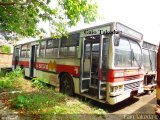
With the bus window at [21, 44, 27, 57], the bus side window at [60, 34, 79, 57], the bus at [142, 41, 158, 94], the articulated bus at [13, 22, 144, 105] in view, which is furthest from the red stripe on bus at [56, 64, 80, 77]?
the bus window at [21, 44, 27, 57]

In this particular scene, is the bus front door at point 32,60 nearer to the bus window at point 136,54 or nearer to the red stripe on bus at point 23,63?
the red stripe on bus at point 23,63

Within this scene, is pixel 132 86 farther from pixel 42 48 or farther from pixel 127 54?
pixel 42 48

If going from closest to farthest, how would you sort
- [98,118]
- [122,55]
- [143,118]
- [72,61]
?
[98,118] < [143,118] < [122,55] < [72,61]

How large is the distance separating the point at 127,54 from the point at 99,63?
1.33m

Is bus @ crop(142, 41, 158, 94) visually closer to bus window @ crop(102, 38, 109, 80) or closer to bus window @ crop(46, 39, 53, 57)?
bus window @ crop(102, 38, 109, 80)

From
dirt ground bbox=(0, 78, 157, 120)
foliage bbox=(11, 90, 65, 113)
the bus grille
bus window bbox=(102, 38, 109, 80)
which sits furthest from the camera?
the bus grille

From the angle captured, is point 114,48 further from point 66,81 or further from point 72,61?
point 66,81

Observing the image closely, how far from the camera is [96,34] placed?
268 inches

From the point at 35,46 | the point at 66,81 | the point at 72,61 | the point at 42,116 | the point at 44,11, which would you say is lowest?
the point at 42,116

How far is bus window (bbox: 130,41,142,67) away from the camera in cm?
738

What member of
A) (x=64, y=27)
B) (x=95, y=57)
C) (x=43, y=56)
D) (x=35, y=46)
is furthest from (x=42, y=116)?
(x=35, y=46)

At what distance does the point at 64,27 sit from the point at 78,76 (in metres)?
2.18

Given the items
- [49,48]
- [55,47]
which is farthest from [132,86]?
[49,48]

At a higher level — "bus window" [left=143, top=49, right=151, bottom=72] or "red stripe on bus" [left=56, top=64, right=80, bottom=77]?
"bus window" [left=143, top=49, right=151, bottom=72]
